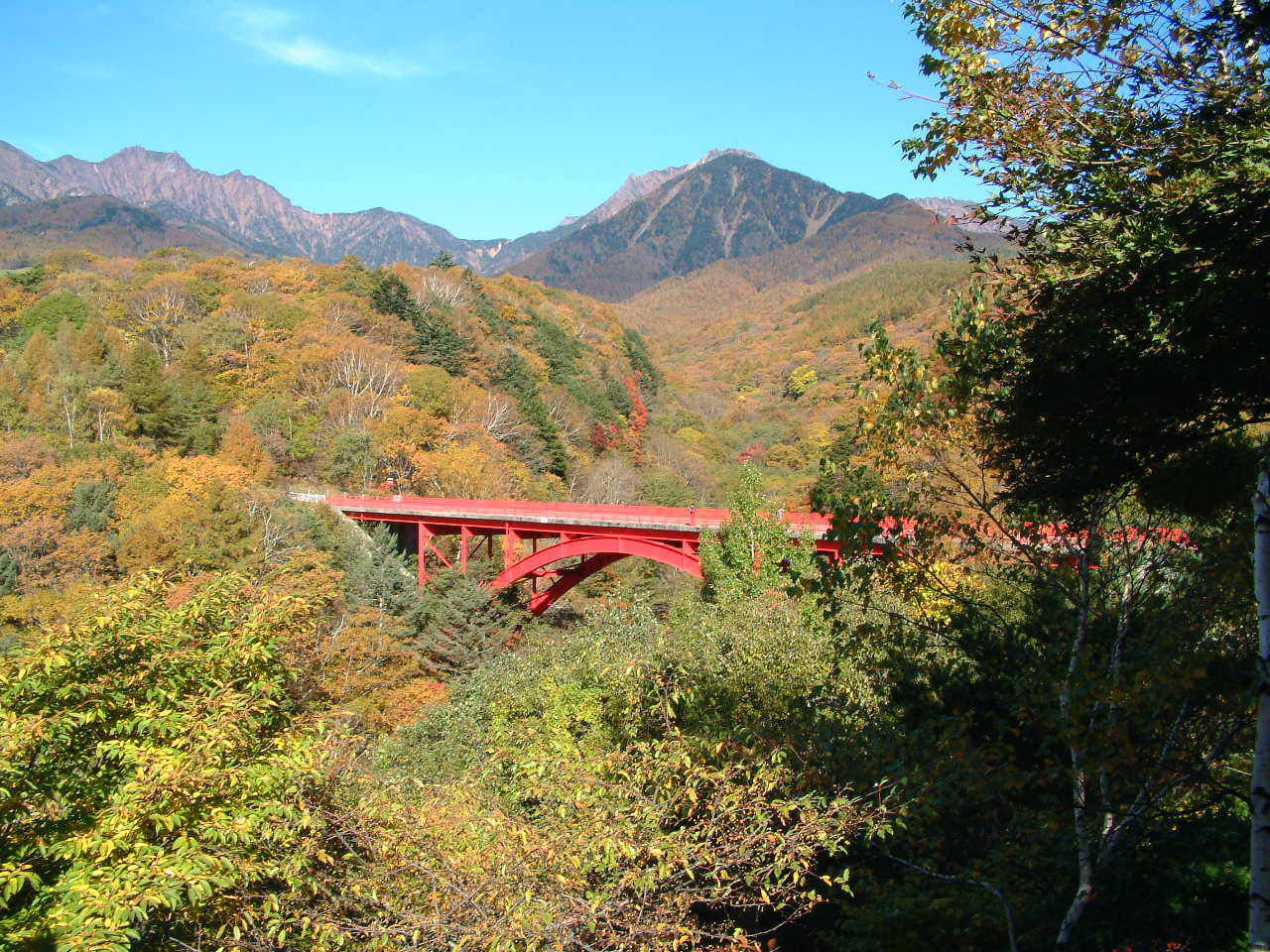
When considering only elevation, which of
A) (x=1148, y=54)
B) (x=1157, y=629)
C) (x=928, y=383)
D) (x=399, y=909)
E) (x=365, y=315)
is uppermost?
(x=365, y=315)

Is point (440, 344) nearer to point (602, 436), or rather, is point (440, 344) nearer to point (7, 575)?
point (602, 436)

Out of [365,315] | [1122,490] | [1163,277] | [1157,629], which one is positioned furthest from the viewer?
[365,315]

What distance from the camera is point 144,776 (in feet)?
15.1

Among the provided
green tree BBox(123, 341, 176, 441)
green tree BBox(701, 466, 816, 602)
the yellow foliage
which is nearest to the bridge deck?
green tree BBox(701, 466, 816, 602)

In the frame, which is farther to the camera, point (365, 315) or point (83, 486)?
point (365, 315)

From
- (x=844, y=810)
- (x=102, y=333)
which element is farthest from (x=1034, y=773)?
(x=102, y=333)

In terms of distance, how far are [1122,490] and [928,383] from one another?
4.48 feet

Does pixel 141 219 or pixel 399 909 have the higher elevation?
pixel 141 219

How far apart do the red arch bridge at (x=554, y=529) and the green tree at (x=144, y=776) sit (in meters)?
13.9

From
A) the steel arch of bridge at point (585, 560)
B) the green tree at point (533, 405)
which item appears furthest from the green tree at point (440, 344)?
the steel arch of bridge at point (585, 560)

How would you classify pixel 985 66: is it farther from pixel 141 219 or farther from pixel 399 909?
pixel 141 219

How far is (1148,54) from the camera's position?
4418mm

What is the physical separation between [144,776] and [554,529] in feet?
66.1

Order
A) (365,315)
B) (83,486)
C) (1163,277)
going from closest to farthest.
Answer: (1163,277) < (83,486) < (365,315)
